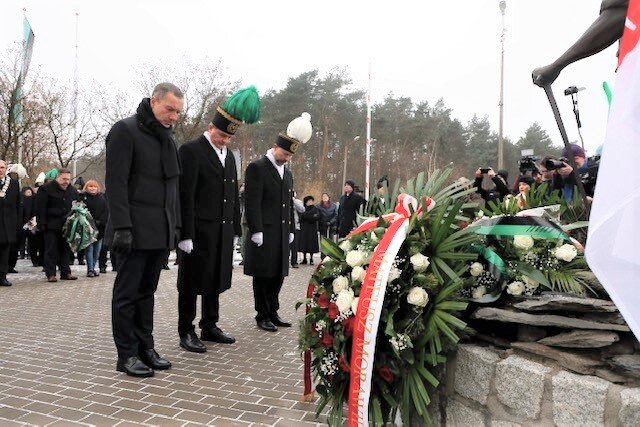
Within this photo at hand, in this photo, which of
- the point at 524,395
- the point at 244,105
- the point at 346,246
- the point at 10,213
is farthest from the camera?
the point at 10,213

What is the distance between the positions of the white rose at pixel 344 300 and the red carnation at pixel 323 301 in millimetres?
157

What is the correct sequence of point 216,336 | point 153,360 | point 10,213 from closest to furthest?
point 153,360, point 216,336, point 10,213

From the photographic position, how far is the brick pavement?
3.13 m

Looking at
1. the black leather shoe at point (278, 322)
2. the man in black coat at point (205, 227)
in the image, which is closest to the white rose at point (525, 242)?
the man in black coat at point (205, 227)

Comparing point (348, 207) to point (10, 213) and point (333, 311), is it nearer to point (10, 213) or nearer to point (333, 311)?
point (10, 213)

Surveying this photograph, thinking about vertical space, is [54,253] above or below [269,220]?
below

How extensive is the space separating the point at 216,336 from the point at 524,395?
11.0ft

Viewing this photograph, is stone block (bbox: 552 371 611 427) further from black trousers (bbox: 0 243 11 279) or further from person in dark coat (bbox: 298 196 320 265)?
person in dark coat (bbox: 298 196 320 265)

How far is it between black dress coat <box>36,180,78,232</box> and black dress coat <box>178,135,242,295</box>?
563 centimetres

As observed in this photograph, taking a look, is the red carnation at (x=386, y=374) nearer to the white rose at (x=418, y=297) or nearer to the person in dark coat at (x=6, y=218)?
the white rose at (x=418, y=297)

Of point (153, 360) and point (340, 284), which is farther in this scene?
point (153, 360)

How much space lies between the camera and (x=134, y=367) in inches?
153

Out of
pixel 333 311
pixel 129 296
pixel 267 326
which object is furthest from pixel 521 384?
pixel 267 326

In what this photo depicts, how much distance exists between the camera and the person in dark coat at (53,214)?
30.8 ft
